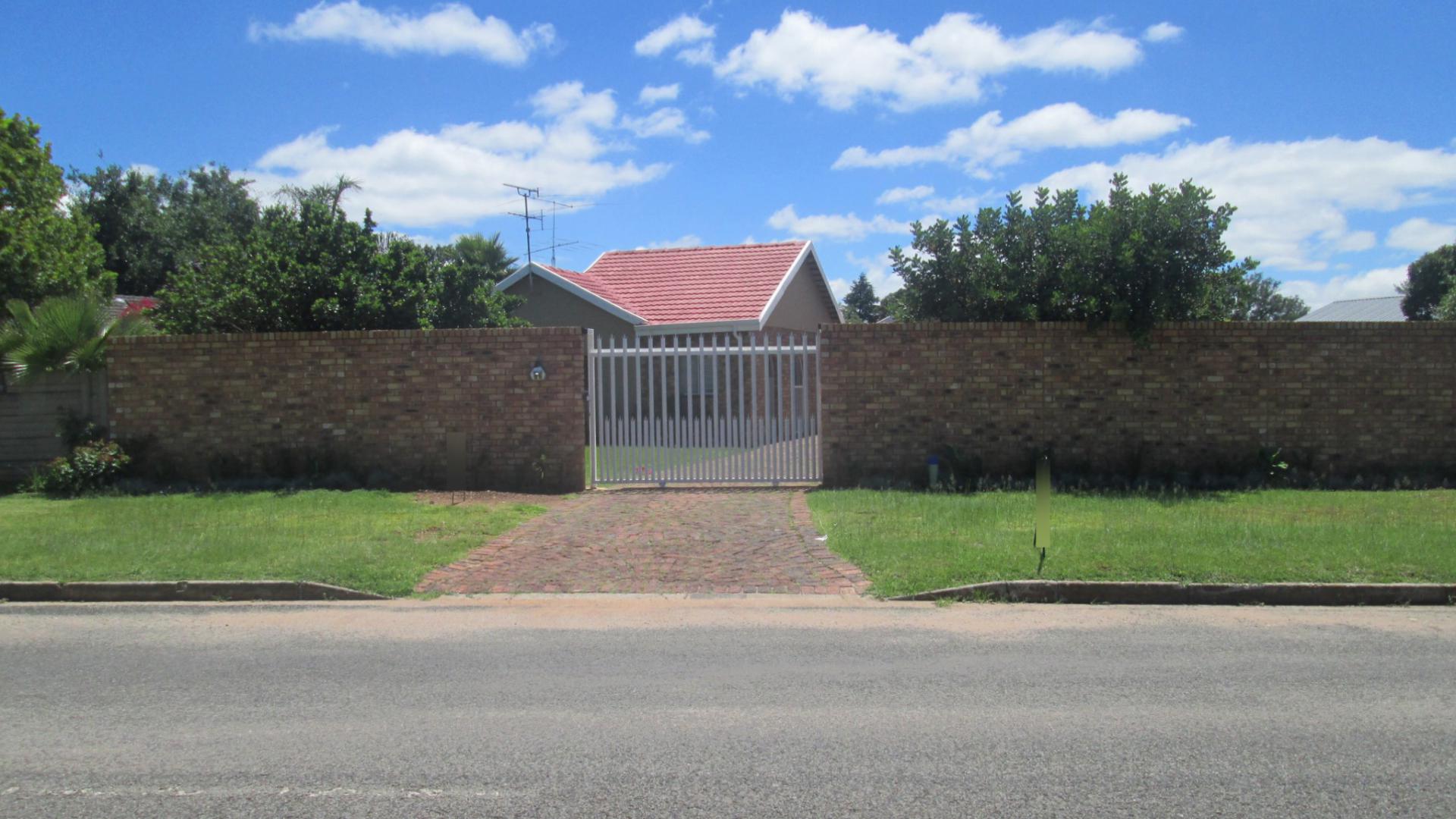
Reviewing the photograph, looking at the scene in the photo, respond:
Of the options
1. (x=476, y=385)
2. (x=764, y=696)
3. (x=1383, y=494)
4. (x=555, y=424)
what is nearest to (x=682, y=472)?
(x=555, y=424)

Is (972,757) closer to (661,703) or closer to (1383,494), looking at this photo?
(661,703)

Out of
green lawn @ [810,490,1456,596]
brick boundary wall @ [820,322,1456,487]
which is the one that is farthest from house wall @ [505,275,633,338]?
green lawn @ [810,490,1456,596]

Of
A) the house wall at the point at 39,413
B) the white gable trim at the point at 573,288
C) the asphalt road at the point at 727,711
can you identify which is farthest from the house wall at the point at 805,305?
the asphalt road at the point at 727,711

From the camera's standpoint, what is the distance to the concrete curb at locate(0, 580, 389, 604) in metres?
7.81

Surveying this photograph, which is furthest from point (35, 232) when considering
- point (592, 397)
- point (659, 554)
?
point (659, 554)

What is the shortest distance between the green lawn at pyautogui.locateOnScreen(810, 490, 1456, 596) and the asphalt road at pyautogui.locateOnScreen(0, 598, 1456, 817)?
588 mm

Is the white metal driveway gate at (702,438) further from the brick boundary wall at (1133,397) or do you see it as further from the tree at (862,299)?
the tree at (862,299)

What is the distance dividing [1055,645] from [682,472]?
732 centimetres

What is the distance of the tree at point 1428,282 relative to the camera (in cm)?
3494

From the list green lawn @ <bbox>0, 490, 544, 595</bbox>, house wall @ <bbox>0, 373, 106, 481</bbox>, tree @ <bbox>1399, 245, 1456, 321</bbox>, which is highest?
tree @ <bbox>1399, 245, 1456, 321</bbox>

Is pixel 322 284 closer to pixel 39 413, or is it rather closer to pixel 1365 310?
Result: pixel 39 413

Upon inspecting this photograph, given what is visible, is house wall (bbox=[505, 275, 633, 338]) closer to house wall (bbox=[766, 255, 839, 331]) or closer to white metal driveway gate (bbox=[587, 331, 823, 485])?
house wall (bbox=[766, 255, 839, 331])

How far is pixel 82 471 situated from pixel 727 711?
1155 centimetres

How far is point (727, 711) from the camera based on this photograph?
506 cm
